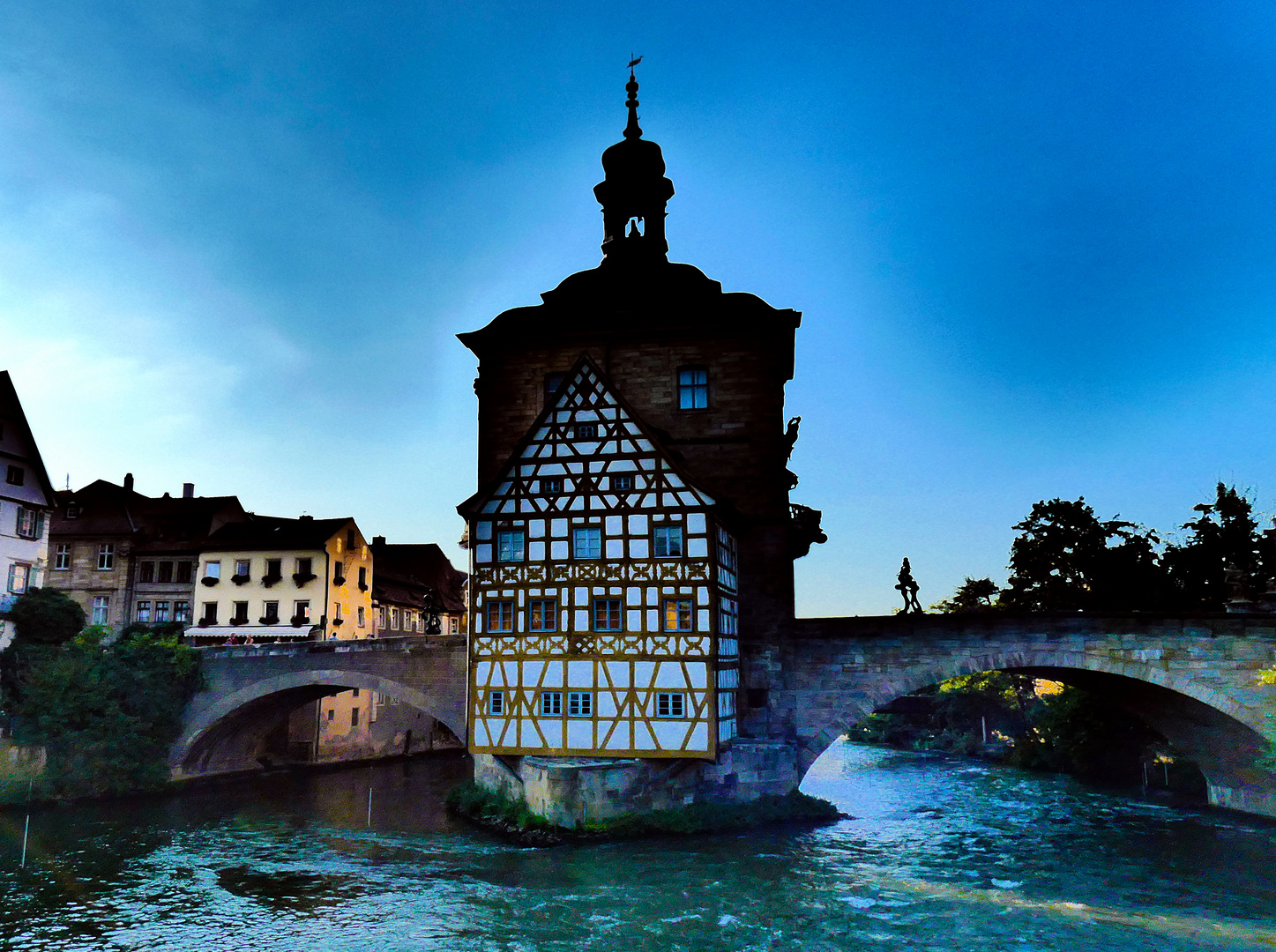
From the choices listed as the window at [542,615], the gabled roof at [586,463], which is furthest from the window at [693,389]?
the window at [542,615]

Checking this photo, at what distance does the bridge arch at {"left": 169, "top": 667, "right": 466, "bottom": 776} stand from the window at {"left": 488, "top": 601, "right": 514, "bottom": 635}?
19.6ft

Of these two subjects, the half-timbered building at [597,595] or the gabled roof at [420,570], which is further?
the gabled roof at [420,570]

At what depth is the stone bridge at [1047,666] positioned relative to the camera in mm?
24203

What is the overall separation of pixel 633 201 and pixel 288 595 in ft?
74.8

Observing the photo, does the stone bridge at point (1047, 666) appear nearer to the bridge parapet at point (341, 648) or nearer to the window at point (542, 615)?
the window at point (542, 615)

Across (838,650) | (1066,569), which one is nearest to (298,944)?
(838,650)

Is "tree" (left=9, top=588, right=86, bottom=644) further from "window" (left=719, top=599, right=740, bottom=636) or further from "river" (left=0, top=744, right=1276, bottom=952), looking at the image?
"window" (left=719, top=599, right=740, bottom=636)

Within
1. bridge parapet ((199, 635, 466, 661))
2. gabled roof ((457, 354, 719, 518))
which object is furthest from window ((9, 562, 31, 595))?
gabled roof ((457, 354, 719, 518))

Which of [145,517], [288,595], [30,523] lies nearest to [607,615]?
[288,595]

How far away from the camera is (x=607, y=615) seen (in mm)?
24062

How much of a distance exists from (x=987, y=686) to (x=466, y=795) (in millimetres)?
28021

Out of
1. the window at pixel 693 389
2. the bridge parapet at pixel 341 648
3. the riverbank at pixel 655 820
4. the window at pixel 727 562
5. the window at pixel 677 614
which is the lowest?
the riverbank at pixel 655 820

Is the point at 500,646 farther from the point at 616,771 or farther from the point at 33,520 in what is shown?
the point at 33,520

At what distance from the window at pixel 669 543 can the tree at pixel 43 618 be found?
70.7ft
